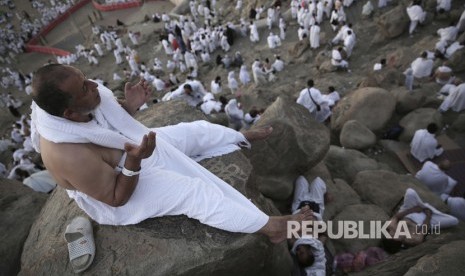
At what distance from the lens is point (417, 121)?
7.07m

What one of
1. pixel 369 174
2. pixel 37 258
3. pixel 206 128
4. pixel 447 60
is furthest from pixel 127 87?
pixel 447 60

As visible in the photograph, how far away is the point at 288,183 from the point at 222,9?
64.9 ft

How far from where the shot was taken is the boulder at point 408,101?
752 centimetres

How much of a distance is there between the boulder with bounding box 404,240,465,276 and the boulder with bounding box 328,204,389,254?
4.74 feet

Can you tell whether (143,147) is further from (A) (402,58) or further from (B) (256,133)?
(A) (402,58)

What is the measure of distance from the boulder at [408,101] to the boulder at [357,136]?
1.46 meters

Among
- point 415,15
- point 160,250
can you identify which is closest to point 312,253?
point 160,250

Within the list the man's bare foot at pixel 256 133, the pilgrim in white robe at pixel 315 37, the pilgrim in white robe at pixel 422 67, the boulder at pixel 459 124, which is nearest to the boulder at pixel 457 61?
the pilgrim in white robe at pixel 422 67

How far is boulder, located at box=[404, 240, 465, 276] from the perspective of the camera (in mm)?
2510

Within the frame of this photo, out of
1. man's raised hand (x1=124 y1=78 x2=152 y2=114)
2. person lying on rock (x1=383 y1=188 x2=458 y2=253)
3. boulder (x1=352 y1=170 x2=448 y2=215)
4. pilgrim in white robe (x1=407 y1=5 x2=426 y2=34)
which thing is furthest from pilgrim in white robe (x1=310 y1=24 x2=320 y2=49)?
man's raised hand (x1=124 y1=78 x2=152 y2=114)

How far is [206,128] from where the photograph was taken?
3633 mm

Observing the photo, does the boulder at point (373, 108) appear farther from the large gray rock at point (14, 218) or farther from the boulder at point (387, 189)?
the large gray rock at point (14, 218)

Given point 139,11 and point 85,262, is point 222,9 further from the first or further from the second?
point 85,262

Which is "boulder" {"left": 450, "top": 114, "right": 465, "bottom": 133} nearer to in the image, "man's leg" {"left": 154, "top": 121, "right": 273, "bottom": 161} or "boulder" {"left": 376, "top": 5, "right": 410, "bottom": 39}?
"man's leg" {"left": 154, "top": 121, "right": 273, "bottom": 161}
